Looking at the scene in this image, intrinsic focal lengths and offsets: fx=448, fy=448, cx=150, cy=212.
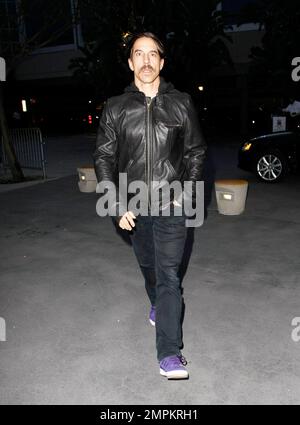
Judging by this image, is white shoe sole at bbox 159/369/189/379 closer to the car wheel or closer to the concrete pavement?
the concrete pavement

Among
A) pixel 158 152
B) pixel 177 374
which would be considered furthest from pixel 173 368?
pixel 158 152

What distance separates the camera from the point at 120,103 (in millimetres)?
2887

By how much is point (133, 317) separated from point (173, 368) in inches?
40.9

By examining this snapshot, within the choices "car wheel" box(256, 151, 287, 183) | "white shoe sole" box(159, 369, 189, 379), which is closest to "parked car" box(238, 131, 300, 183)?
"car wheel" box(256, 151, 287, 183)

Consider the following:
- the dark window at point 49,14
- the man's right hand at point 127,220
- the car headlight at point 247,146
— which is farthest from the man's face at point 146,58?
the dark window at point 49,14

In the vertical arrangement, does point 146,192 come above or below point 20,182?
above

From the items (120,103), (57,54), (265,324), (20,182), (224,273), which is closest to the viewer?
(120,103)

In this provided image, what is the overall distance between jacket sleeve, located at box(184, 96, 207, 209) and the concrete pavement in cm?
124

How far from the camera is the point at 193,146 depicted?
2934 mm

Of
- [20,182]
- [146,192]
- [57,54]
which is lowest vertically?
[20,182]

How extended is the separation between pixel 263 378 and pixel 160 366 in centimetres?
68

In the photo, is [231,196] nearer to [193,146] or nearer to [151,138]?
[193,146]
